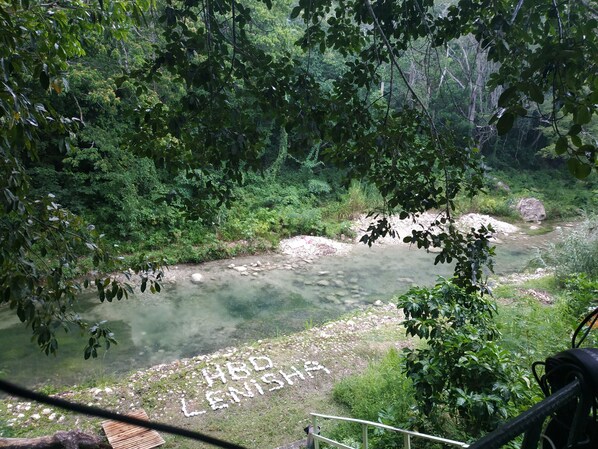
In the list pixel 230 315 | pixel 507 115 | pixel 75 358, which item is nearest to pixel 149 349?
pixel 75 358

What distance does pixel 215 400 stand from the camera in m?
4.95

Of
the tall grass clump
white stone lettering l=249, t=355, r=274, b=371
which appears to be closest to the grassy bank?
the tall grass clump

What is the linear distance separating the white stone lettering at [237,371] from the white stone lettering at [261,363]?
13cm

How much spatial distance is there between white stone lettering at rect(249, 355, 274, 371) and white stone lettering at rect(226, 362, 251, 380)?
127 millimetres

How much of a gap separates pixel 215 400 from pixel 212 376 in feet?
A: 1.64

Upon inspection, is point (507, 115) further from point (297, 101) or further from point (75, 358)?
point (75, 358)

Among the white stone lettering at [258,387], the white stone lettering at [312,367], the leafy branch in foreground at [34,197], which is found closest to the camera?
the leafy branch in foreground at [34,197]

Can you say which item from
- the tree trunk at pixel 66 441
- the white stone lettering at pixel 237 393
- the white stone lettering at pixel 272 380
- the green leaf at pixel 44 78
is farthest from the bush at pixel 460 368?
the tree trunk at pixel 66 441

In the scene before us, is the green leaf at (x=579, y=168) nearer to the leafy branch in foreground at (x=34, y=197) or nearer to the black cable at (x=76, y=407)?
the black cable at (x=76, y=407)

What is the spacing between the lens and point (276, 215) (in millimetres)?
12625

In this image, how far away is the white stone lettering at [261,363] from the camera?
5586 mm

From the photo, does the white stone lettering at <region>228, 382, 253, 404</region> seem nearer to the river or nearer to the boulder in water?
the river

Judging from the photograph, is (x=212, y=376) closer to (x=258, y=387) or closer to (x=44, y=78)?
(x=258, y=387)

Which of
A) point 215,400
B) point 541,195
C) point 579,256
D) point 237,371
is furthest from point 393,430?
point 541,195
